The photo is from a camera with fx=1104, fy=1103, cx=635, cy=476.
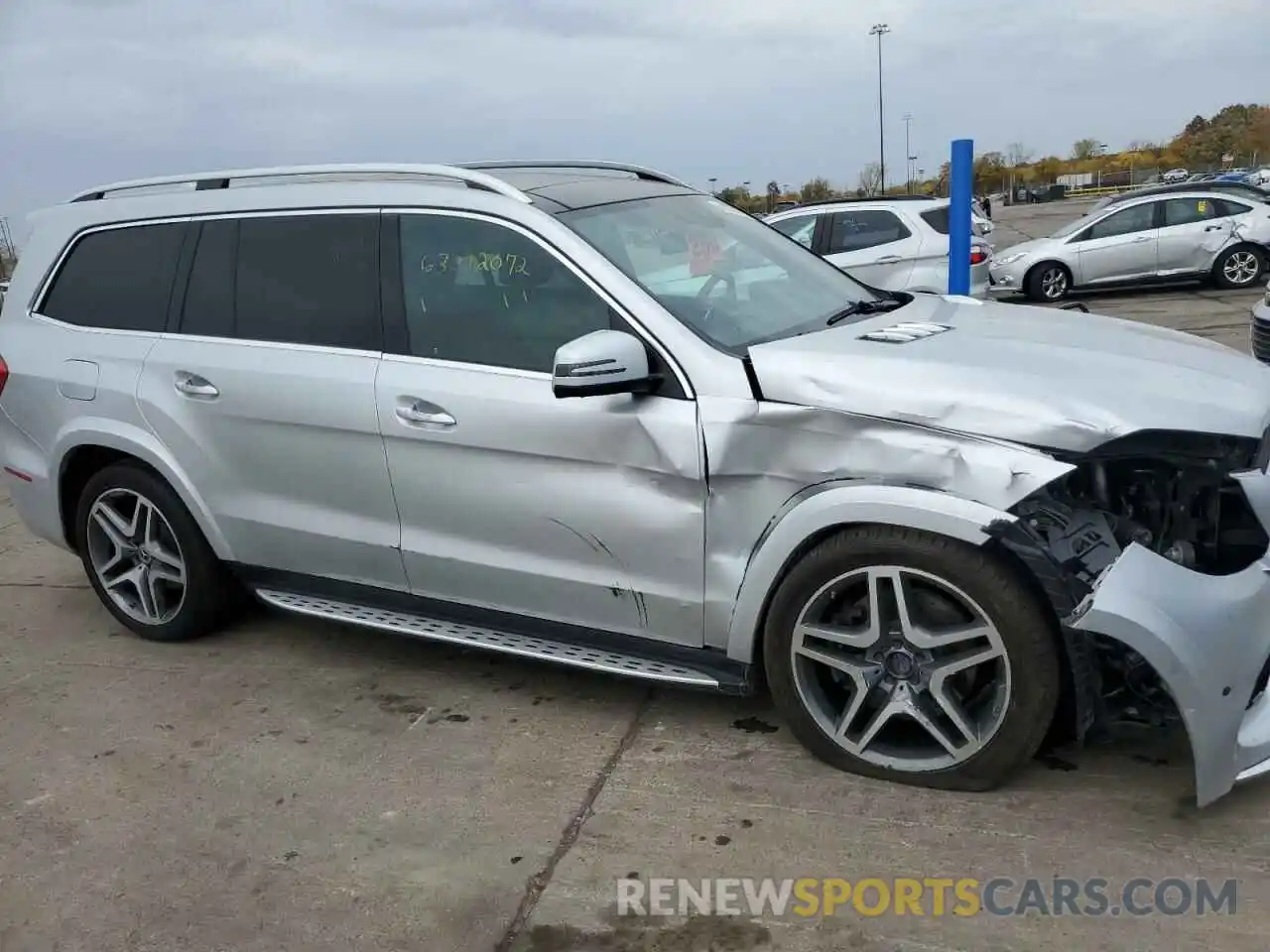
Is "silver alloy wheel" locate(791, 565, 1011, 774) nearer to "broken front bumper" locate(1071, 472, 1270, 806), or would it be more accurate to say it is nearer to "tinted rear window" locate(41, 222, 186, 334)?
"broken front bumper" locate(1071, 472, 1270, 806)

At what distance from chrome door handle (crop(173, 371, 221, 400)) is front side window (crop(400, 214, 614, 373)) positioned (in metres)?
0.90

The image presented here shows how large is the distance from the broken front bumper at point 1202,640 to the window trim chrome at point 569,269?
4.06ft

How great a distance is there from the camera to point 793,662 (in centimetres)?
318

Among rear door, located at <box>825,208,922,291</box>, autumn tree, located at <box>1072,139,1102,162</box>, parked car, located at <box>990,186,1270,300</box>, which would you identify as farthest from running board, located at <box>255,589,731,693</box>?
autumn tree, located at <box>1072,139,1102,162</box>

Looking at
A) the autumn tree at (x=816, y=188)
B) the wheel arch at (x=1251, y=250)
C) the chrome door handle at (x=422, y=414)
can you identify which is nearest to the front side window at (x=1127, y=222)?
the wheel arch at (x=1251, y=250)

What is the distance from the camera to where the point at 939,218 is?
38.5ft

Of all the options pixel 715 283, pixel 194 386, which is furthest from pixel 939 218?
pixel 194 386

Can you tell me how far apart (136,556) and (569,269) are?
2406 millimetres

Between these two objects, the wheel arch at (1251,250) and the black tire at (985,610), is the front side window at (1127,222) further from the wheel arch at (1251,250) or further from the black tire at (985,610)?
the black tire at (985,610)

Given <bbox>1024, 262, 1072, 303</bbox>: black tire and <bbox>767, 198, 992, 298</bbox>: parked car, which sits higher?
<bbox>767, 198, 992, 298</bbox>: parked car

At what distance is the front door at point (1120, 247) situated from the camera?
15.0m

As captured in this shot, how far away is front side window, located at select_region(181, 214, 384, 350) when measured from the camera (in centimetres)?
385

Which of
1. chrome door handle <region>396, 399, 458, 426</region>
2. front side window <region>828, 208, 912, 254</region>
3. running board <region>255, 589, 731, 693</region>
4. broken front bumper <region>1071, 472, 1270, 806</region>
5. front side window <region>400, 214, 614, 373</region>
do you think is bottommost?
running board <region>255, 589, 731, 693</region>

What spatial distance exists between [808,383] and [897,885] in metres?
1.33
